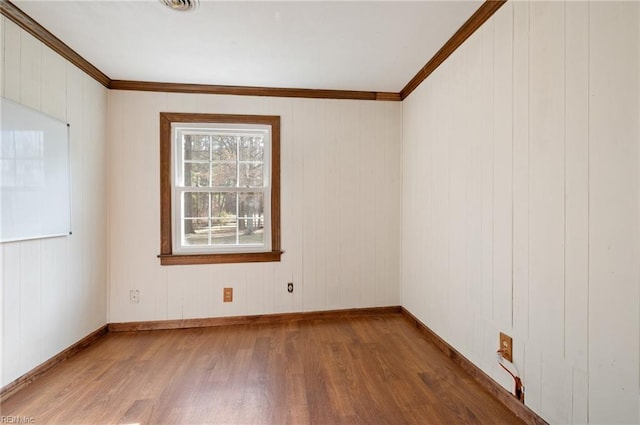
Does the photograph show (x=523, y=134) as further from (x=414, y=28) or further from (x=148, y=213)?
(x=148, y=213)

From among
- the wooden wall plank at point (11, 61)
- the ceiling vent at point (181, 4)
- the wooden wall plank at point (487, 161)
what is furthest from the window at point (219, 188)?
the wooden wall plank at point (487, 161)

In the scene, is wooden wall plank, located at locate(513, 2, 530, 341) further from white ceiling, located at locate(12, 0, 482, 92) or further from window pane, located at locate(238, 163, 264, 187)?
window pane, located at locate(238, 163, 264, 187)

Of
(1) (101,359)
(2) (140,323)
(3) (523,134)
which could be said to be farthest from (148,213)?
(3) (523,134)

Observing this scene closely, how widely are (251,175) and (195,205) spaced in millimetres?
637

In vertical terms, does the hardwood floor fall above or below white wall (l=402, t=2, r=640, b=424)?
below

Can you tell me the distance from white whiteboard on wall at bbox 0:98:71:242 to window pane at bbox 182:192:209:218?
882mm

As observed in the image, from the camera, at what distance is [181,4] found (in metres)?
1.66

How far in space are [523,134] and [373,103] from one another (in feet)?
5.82

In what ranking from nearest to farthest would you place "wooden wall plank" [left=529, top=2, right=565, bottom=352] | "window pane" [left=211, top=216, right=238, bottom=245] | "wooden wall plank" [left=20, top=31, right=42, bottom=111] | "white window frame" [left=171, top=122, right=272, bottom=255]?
1. "wooden wall plank" [left=529, top=2, right=565, bottom=352]
2. "wooden wall plank" [left=20, top=31, right=42, bottom=111]
3. "white window frame" [left=171, top=122, right=272, bottom=255]
4. "window pane" [left=211, top=216, right=238, bottom=245]

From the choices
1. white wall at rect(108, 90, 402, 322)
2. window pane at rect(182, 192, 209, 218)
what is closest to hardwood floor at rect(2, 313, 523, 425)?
white wall at rect(108, 90, 402, 322)

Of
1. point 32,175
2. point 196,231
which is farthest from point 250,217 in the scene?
point 32,175

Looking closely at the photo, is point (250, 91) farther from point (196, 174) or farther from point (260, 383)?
point (260, 383)

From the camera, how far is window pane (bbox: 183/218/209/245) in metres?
2.84

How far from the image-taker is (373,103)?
3.00m
